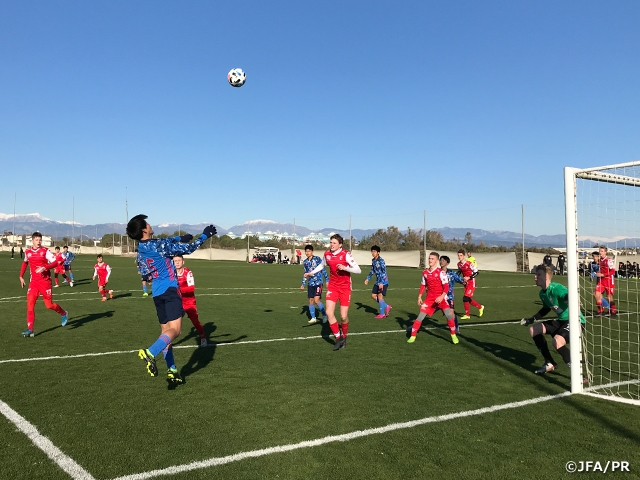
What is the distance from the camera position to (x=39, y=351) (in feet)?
29.3

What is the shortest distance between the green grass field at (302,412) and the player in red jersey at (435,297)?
380 mm

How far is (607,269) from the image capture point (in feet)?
50.8

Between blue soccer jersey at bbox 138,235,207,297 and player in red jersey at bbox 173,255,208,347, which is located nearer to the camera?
blue soccer jersey at bbox 138,235,207,297

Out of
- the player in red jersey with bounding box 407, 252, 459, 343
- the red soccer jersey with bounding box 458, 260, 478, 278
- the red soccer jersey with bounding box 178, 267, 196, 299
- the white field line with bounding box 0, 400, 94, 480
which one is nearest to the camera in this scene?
the white field line with bounding box 0, 400, 94, 480

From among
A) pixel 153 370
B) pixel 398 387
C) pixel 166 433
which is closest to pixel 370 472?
pixel 166 433

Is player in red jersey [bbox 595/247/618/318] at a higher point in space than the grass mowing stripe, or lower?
higher

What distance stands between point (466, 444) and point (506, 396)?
6.30 feet

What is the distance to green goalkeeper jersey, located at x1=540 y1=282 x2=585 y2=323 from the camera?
7.28 m

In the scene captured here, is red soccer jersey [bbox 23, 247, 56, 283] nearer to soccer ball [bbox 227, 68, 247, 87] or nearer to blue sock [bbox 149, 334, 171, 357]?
blue sock [bbox 149, 334, 171, 357]

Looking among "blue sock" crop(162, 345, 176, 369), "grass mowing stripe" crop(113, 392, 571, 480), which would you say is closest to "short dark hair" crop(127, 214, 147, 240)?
"blue sock" crop(162, 345, 176, 369)

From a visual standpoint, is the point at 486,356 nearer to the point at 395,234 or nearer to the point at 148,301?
the point at 148,301

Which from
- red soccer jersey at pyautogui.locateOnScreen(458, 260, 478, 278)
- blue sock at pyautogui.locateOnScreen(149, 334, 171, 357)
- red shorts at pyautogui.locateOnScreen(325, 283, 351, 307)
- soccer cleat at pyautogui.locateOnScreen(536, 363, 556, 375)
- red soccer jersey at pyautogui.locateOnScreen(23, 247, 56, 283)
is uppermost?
red soccer jersey at pyautogui.locateOnScreen(23, 247, 56, 283)

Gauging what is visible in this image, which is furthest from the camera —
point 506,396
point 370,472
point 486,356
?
point 486,356

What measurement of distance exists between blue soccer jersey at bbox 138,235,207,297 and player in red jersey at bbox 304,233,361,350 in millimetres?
3409
